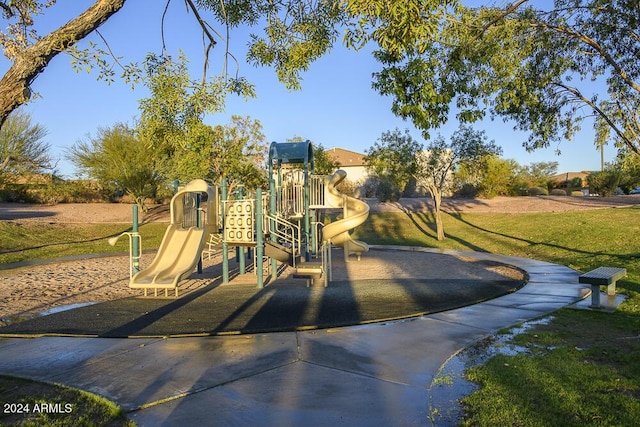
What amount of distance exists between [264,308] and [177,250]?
12.9ft

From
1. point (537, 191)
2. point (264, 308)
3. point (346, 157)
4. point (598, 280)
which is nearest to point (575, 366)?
point (598, 280)

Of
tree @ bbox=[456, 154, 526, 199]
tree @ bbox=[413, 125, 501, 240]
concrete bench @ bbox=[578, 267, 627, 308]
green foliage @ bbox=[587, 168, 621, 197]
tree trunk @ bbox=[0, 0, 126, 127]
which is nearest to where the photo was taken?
tree trunk @ bbox=[0, 0, 126, 127]

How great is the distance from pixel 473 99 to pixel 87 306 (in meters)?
7.94

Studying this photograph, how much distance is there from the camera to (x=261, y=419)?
4.08 m

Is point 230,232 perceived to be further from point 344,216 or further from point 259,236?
point 344,216

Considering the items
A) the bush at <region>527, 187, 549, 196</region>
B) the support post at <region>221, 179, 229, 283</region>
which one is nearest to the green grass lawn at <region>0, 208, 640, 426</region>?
the support post at <region>221, 179, 229, 283</region>

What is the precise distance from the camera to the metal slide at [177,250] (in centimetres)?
1045

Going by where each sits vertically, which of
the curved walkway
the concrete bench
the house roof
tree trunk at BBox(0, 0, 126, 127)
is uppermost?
the house roof

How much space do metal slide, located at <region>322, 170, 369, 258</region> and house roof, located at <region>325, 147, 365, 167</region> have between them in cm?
3899

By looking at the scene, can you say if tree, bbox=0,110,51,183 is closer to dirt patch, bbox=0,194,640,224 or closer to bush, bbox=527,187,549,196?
dirt patch, bbox=0,194,640,224

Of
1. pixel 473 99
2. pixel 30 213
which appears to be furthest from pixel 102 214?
pixel 473 99

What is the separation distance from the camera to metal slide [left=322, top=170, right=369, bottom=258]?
15820 millimetres

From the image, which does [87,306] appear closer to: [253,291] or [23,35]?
[253,291]

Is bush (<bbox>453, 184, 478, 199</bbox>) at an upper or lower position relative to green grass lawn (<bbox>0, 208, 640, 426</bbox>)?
upper
